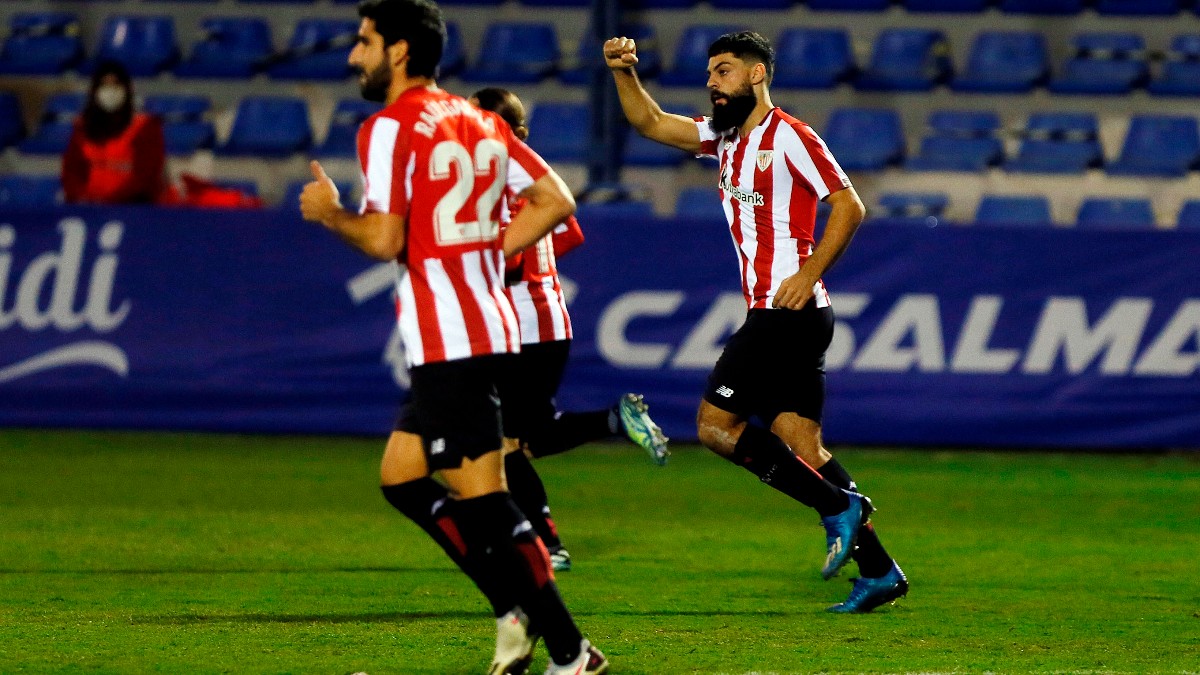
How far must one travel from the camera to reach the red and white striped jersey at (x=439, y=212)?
4500 millimetres

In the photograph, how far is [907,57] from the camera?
15.2 metres

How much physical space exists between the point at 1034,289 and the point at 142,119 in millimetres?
6149

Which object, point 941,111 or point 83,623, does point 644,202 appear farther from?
point 83,623

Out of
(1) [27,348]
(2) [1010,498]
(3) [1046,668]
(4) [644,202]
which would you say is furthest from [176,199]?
(3) [1046,668]

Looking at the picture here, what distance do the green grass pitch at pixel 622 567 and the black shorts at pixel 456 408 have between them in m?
0.78

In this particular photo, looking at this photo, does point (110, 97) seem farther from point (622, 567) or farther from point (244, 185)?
point (622, 567)

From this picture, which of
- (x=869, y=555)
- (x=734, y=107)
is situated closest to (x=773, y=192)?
A: (x=734, y=107)

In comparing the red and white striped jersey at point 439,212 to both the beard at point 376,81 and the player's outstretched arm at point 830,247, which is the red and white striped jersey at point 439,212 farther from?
the player's outstretched arm at point 830,247

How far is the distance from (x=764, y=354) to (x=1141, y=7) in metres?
10.3

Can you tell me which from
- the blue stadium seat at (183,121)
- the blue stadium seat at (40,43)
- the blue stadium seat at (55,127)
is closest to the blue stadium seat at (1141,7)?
the blue stadium seat at (183,121)

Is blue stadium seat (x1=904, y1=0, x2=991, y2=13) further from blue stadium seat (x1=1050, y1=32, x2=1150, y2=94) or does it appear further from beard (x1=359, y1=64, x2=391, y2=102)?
beard (x1=359, y1=64, x2=391, y2=102)

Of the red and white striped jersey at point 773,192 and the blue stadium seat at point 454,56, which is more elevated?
the red and white striped jersey at point 773,192

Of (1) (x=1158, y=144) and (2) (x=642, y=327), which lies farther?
(1) (x=1158, y=144)

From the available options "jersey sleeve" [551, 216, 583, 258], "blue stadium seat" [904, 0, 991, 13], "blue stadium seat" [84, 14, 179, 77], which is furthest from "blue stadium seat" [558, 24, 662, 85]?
"jersey sleeve" [551, 216, 583, 258]
